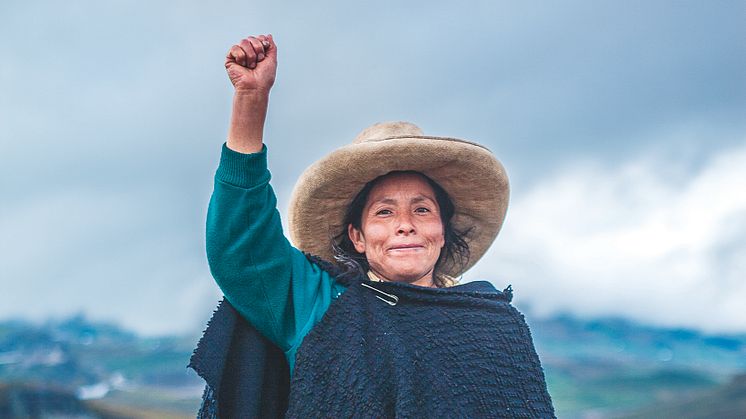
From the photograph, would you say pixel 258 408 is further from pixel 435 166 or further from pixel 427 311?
pixel 435 166

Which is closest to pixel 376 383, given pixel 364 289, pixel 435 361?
pixel 435 361

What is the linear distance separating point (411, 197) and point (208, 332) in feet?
2.57

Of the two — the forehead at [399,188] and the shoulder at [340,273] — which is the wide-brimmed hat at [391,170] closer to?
the forehead at [399,188]

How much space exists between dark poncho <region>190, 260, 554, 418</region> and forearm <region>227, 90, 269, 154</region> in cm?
52

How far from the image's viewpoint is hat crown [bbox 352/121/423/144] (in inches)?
100

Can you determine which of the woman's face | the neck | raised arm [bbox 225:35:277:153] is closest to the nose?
the woman's face

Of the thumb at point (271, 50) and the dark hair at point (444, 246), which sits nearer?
the thumb at point (271, 50)

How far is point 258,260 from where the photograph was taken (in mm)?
2203

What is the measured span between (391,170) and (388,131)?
0.13 metres

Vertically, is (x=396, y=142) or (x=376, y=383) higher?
(x=396, y=142)

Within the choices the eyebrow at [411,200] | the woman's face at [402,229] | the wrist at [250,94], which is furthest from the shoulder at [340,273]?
the wrist at [250,94]

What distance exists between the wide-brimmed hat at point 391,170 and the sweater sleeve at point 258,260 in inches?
13.6

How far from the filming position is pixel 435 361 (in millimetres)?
2182

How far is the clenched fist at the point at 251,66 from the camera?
6.82 feet
